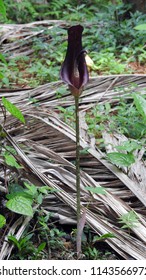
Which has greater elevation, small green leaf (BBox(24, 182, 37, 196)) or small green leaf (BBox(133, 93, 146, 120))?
small green leaf (BBox(133, 93, 146, 120))

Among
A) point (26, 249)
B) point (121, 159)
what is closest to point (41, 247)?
point (26, 249)

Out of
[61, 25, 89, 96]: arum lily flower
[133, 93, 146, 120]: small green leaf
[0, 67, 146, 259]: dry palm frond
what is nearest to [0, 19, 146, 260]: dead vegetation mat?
[0, 67, 146, 259]: dry palm frond

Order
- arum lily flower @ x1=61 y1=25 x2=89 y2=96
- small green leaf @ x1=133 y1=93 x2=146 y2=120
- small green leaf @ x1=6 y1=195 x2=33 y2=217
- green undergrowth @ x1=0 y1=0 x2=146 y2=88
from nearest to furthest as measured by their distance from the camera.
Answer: arum lily flower @ x1=61 y1=25 x2=89 y2=96 < small green leaf @ x1=6 y1=195 x2=33 y2=217 < small green leaf @ x1=133 y1=93 x2=146 y2=120 < green undergrowth @ x1=0 y1=0 x2=146 y2=88

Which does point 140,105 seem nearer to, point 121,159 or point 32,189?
point 121,159

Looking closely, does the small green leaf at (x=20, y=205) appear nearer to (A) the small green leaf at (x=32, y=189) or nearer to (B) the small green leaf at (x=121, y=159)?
(A) the small green leaf at (x=32, y=189)

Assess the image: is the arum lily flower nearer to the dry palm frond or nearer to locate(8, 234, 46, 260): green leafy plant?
the dry palm frond
